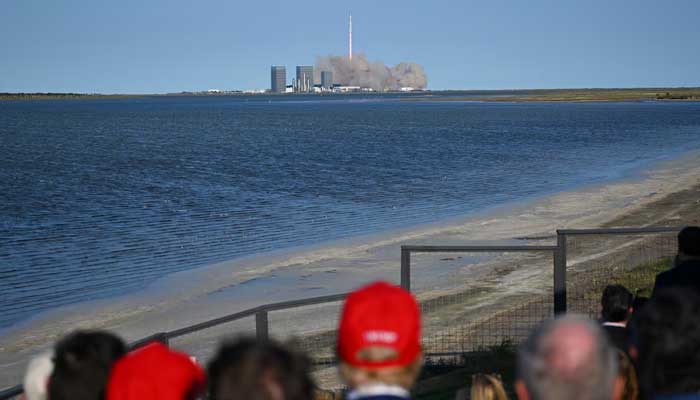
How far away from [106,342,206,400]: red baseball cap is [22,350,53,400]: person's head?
2.29 feet

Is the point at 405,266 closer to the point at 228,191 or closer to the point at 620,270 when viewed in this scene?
the point at 620,270

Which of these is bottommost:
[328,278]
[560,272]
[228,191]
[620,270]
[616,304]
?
[228,191]

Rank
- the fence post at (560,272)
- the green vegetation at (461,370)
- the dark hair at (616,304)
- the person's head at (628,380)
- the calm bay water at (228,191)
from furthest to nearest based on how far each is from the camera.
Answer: the calm bay water at (228,191)
the fence post at (560,272)
the green vegetation at (461,370)
the dark hair at (616,304)
the person's head at (628,380)

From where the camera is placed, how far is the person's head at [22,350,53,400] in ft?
13.2

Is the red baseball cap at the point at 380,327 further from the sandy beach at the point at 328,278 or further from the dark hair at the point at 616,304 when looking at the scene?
the sandy beach at the point at 328,278

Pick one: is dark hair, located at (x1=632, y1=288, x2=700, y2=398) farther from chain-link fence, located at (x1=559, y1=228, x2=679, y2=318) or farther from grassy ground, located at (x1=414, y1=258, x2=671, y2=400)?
chain-link fence, located at (x1=559, y1=228, x2=679, y2=318)

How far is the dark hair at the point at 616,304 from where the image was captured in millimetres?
6289

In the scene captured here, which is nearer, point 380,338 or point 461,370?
point 380,338

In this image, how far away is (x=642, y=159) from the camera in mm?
55531

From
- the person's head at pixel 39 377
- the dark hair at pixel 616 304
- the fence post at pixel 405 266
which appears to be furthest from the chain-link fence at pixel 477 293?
the person's head at pixel 39 377

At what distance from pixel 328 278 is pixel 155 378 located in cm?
1705

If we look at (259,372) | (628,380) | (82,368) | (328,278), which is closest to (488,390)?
(628,380)

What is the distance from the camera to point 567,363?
9.97 feet

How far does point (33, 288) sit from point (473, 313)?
35.2 ft
